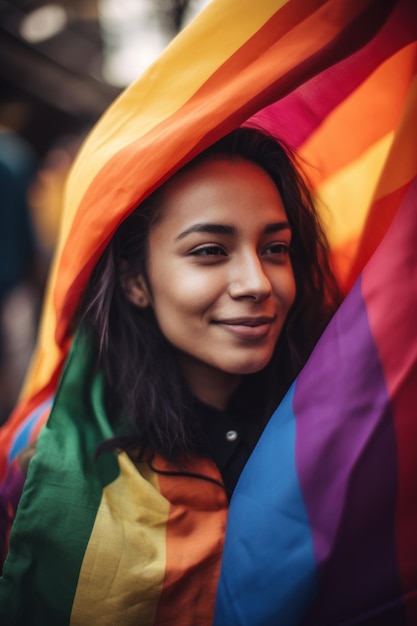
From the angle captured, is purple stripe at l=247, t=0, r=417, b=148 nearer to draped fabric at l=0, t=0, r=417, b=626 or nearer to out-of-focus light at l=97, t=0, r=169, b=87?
draped fabric at l=0, t=0, r=417, b=626

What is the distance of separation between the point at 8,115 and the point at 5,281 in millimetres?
2448

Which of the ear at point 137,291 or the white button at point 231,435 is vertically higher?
the ear at point 137,291

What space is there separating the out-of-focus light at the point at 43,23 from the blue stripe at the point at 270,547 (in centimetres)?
408

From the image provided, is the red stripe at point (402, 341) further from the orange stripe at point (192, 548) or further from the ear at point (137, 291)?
the ear at point (137, 291)

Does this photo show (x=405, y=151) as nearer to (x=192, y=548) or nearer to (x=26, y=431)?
(x=192, y=548)

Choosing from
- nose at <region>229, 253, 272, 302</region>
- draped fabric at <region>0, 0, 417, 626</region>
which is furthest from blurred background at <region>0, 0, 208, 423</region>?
nose at <region>229, 253, 272, 302</region>

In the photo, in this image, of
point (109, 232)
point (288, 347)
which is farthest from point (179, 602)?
point (109, 232)

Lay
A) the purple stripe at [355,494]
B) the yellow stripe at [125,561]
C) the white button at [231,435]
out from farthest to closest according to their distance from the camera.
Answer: the white button at [231,435] < the yellow stripe at [125,561] < the purple stripe at [355,494]

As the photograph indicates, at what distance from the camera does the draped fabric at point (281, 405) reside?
75 cm

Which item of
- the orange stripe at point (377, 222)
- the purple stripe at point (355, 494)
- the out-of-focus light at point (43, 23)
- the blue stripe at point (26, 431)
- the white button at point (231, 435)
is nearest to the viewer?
the purple stripe at point (355, 494)

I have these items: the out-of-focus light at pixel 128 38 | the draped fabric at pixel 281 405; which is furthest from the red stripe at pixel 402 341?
the out-of-focus light at pixel 128 38

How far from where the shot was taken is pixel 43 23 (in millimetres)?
4125

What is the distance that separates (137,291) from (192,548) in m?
0.56

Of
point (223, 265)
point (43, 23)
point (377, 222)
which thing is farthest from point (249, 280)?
point (43, 23)
